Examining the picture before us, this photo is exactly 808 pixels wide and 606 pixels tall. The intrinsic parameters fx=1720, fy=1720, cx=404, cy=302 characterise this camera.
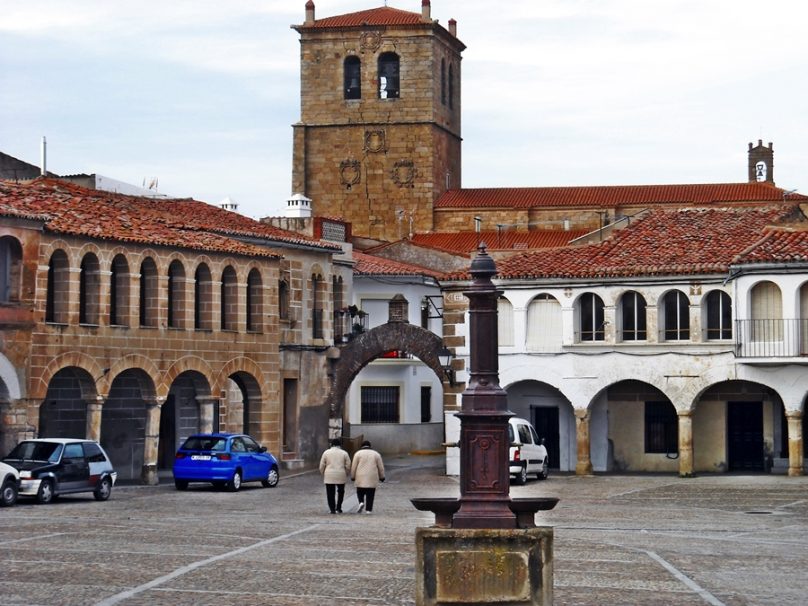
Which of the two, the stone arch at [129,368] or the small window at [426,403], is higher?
the stone arch at [129,368]

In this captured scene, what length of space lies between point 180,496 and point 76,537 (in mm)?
11144

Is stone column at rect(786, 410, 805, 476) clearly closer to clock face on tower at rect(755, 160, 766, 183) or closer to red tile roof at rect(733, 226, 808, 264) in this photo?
red tile roof at rect(733, 226, 808, 264)

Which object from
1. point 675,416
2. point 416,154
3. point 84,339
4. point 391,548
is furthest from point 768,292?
point 416,154

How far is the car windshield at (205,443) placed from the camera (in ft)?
127

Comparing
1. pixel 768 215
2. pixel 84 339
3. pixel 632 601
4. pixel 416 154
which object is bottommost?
pixel 632 601

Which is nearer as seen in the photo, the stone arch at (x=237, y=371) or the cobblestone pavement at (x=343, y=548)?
the cobblestone pavement at (x=343, y=548)

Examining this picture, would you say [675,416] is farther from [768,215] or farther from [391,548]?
[391,548]

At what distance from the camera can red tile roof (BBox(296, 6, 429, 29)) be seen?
82.6 metres

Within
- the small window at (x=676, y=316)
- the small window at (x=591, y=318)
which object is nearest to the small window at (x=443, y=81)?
the small window at (x=591, y=318)

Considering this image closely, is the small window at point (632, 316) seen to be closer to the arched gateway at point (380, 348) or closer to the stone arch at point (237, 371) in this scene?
the arched gateway at point (380, 348)

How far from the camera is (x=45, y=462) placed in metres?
33.5

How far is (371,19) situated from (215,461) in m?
48.1

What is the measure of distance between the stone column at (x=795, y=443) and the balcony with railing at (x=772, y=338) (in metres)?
1.54

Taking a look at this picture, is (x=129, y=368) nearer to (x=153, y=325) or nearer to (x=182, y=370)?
(x=153, y=325)
